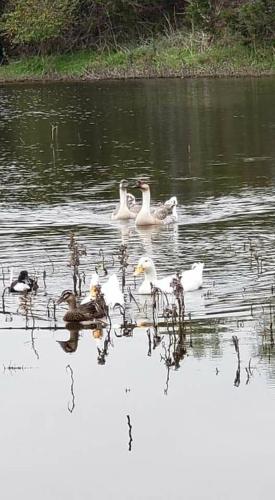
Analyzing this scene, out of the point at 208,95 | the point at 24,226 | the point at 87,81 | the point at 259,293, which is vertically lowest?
the point at 259,293

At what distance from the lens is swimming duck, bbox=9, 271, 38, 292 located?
15.8m

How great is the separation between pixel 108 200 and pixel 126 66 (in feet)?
110

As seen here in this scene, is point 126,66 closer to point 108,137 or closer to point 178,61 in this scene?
point 178,61

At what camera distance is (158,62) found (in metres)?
55.6

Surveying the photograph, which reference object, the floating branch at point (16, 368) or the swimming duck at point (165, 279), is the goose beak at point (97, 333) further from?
the swimming duck at point (165, 279)

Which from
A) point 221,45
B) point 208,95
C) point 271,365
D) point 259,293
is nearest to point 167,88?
point 208,95

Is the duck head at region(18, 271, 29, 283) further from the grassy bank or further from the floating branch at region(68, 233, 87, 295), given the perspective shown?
the grassy bank

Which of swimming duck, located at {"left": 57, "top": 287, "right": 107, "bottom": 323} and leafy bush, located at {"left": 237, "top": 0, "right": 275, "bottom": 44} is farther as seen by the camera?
leafy bush, located at {"left": 237, "top": 0, "right": 275, "bottom": 44}

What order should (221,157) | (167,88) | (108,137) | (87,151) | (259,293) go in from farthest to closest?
(167,88)
(108,137)
(87,151)
(221,157)
(259,293)

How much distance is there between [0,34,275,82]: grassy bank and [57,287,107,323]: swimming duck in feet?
124

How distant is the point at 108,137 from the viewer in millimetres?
35219

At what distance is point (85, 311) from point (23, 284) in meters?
1.72

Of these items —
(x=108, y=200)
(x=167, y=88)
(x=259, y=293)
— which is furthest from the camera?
(x=167, y=88)

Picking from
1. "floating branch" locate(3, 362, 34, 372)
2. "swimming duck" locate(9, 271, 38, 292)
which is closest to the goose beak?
"floating branch" locate(3, 362, 34, 372)
